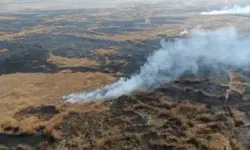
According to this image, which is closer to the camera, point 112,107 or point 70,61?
point 112,107

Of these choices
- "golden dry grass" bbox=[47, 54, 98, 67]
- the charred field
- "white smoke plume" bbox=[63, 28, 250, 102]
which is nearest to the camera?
the charred field

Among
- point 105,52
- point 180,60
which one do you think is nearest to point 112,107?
point 180,60

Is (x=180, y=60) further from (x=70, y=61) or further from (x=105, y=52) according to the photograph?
(x=70, y=61)

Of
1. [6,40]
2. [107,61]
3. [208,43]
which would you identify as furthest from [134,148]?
[6,40]

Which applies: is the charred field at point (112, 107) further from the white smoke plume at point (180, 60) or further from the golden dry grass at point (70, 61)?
the white smoke plume at point (180, 60)

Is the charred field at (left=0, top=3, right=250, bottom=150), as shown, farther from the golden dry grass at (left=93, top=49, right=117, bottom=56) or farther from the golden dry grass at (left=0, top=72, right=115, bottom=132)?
the golden dry grass at (left=93, top=49, right=117, bottom=56)

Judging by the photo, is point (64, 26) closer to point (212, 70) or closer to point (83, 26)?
point (83, 26)

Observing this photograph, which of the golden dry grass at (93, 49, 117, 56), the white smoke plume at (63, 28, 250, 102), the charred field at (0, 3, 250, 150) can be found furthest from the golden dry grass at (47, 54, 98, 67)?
the white smoke plume at (63, 28, 250, 102)
